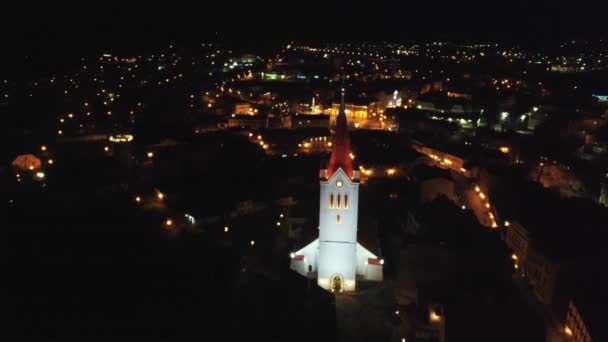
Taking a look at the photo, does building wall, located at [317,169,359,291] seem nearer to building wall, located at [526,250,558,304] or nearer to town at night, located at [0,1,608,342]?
town at night, located at [0,1,608,342]

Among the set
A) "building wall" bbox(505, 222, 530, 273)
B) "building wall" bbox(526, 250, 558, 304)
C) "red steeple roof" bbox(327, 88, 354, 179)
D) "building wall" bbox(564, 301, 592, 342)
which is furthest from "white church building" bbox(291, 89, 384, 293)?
"building wall" bbox(505, 222, 530, 273)

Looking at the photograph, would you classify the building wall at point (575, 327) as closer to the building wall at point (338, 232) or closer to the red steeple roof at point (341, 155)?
the building wall at point (338, 232)

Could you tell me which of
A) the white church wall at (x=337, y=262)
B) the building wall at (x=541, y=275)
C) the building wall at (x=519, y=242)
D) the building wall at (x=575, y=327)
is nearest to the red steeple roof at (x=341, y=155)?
the white church wall at (x=337, y=262)

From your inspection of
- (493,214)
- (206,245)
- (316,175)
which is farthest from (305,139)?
(206,245)

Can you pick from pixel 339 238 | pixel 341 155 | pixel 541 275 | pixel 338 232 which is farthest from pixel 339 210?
pixel 541 275

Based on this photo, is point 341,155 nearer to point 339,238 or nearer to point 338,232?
point 338,232

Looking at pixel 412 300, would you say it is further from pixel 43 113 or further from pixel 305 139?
pixel 43 113
